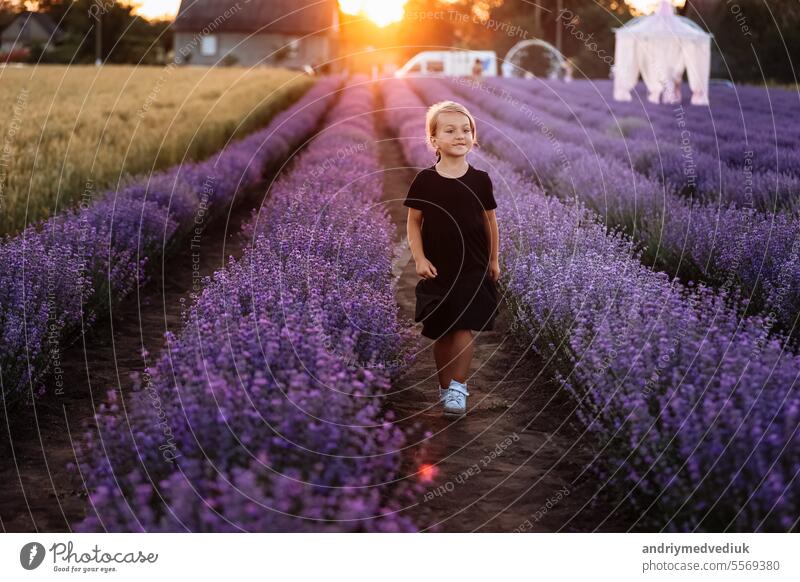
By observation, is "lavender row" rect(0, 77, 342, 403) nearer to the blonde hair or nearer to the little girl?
the little girl

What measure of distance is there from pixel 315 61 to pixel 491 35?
10477 millimetres

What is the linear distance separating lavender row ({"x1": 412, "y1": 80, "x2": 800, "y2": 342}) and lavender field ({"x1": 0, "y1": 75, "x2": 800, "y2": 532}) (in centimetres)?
2

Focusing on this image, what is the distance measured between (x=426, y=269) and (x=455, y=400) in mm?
668

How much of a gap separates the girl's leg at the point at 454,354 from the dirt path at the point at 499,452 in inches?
8.2

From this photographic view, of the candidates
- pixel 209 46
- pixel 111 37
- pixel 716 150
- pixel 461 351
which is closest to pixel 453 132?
pixel 461 351

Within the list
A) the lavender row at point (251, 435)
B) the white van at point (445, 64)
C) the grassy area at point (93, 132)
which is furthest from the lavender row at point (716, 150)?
the white van at point (445, 64)

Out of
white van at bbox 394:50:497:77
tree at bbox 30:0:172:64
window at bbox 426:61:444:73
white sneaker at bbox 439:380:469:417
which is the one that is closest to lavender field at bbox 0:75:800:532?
white sneaker at bbox 439:380:469:417

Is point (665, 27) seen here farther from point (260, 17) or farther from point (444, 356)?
point (260, 17)

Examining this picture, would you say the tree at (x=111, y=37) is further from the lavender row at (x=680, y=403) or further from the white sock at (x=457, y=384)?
the lavender row at (x=680, y=403)

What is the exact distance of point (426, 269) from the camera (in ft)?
13.7

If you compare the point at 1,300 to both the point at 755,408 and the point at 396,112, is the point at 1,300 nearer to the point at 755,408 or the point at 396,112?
the point at 755,408

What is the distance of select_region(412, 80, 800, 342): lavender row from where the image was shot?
502 centimetres

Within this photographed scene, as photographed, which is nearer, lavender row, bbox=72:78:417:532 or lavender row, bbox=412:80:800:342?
lavender row, bbox=72:78:417:532
